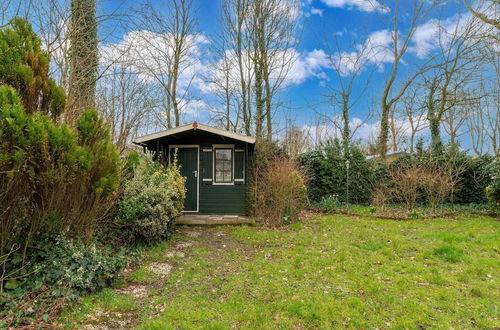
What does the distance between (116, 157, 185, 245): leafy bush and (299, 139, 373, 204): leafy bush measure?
5.95 m

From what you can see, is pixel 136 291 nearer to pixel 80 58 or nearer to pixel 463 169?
pixel 80 58

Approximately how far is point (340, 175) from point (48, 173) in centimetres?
933

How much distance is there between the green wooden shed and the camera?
8422 mm

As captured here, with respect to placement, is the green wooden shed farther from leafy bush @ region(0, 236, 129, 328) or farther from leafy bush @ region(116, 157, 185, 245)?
leafy bush @ region(0, 236, 129, 328)

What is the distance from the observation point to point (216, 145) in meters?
8.47

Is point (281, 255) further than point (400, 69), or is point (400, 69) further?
point (400, 69)

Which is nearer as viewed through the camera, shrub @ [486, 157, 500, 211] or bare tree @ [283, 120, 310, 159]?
shrub @ [486, 157, 500, 211]

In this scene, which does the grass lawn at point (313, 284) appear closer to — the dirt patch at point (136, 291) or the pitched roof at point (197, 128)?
the dirt patch at point (136, 291)

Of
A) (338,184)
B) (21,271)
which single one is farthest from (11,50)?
(338,184)

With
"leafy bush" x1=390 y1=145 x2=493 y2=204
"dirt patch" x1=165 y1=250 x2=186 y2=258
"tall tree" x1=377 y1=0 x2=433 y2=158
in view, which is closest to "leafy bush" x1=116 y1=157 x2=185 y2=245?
"dirt patch" x1=165 y1=250 x2=186 y2=258

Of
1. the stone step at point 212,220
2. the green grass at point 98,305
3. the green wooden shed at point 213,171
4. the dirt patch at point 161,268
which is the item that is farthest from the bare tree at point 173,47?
the green grass at point 98,305

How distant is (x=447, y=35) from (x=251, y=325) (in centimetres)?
1522

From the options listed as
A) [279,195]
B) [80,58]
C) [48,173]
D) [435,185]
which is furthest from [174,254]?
[435,185]

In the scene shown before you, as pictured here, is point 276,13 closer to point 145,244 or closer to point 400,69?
point 400,69
